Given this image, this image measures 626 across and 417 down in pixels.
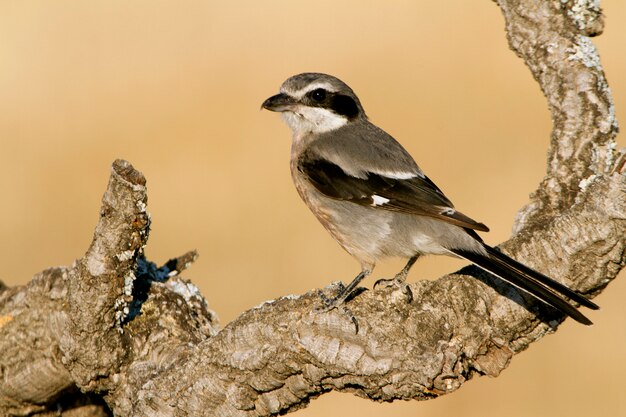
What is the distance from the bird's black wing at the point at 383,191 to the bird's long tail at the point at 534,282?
0.39 meters

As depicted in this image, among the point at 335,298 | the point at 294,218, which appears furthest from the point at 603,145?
the point at 294,218

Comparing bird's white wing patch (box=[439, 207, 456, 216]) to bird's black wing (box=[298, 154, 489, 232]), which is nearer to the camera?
bird's white wing patch (box=[439, 207, 456, 216])

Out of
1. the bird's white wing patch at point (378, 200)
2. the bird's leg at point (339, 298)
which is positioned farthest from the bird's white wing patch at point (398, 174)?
the bird's leg at point (339, 298)

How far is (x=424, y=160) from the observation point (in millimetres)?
9336

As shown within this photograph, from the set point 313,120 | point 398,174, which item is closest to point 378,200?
point 398,174

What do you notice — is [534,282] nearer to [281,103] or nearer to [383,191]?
[383,191]

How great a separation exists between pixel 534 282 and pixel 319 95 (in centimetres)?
181

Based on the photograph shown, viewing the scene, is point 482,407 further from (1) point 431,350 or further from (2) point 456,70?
(2) point 456,70

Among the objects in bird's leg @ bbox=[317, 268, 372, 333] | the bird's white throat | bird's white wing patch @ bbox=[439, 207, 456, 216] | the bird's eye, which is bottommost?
bird's leg @ bbox=[317, 268, 372, 333]

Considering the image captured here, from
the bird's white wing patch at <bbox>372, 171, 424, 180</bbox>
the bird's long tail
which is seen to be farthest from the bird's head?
the bird's long tail

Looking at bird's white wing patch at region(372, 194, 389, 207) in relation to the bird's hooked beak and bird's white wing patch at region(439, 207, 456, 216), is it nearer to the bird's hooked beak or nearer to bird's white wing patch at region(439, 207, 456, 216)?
bird's white wing patch at region(439, 207, 456, 216)

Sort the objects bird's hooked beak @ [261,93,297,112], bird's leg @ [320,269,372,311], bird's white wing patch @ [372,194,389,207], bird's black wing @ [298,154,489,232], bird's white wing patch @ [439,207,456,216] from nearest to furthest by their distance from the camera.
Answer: bird's leg @ [320,269,372,311], bird's white wing patch @ [439,207,456,216], bird's black wing @ [298,154,489,232], bird's white wing patch @ [372,194,389,207], bird's hooked beak @ [261,93,297,112]

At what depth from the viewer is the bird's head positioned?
4699 mm

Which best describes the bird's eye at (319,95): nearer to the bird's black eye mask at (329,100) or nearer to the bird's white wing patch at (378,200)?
the bird's black eye mask at (329,100)
